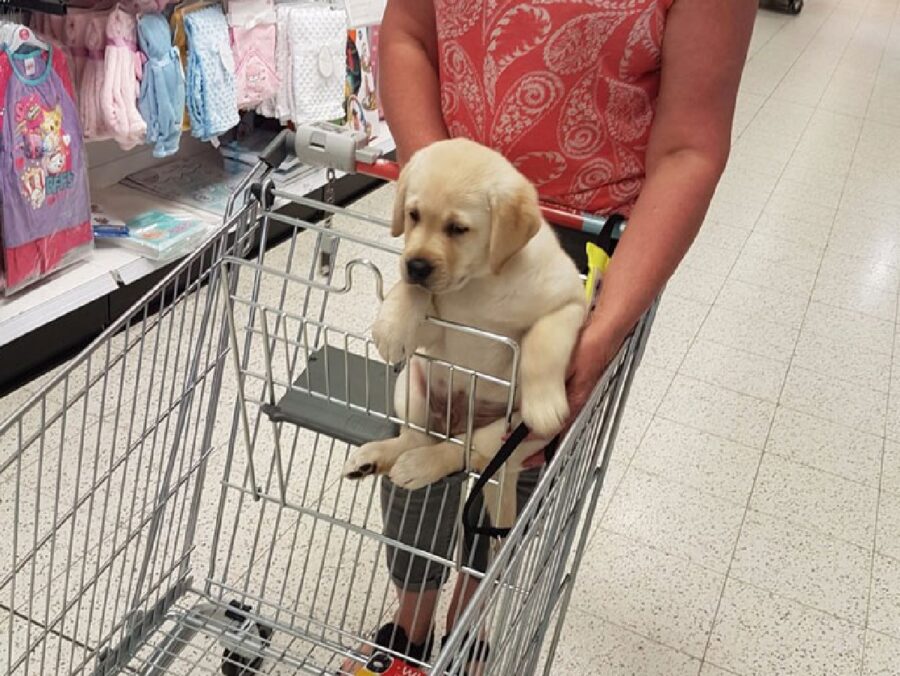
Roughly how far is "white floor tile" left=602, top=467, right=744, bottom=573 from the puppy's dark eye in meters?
1.34

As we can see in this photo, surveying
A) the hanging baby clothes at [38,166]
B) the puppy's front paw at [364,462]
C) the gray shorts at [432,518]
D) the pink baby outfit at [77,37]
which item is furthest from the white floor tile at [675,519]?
the pink baby outfit at [77,37]

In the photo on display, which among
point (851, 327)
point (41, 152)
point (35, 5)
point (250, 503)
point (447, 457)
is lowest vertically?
point (250, 503)

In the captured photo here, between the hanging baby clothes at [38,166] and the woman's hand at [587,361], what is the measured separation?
5.68 ft

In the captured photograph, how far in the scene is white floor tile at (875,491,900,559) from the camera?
7.44 ft

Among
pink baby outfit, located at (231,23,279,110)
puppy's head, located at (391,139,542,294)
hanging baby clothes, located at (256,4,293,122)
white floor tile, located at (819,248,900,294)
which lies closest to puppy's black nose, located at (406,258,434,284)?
puppy's head, located at (391,139,542,294)

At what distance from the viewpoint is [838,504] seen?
240 centimetres

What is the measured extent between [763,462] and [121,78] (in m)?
2.08

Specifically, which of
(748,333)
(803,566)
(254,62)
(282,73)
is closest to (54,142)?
(254,62)

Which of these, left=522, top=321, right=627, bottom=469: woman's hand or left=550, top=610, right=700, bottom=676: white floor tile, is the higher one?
left=522, top=321, right=627, bottom=469: woman's hand

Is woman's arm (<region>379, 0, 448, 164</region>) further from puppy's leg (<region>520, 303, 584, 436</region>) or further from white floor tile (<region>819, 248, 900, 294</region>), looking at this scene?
white floor tile (<region>819, 248, 900, 294</region>)

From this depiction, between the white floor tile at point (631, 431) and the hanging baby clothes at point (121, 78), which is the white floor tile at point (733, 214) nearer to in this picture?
the white floor tile at point (631, 431)

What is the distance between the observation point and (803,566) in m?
2.18

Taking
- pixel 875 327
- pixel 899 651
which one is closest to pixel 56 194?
pixel 899 651

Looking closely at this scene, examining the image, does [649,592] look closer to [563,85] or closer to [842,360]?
[563,85]
